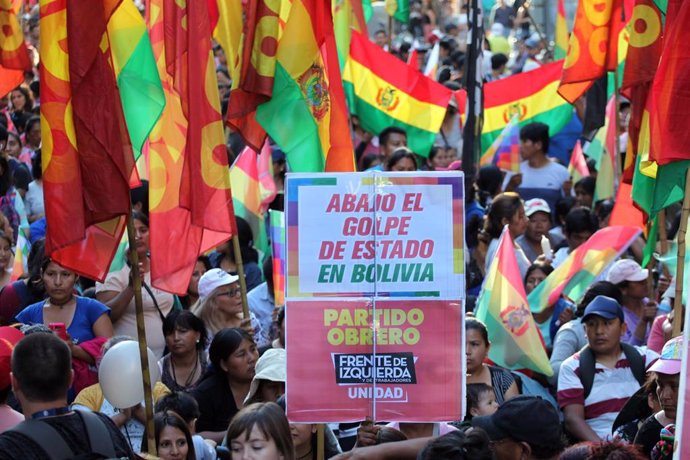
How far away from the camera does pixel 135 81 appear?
7.87 m

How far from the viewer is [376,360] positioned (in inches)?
249

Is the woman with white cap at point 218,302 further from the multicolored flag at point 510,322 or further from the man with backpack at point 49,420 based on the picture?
the man with backpack at point 49,420

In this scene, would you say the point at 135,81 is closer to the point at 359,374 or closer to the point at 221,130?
the point at 221,130

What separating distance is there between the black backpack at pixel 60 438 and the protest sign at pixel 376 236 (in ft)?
4.90

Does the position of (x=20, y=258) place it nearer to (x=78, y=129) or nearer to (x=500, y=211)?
(x=78, y=129)

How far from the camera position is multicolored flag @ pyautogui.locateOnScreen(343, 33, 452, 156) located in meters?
13.8

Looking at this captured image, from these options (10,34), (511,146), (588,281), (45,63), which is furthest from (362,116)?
(45,63)

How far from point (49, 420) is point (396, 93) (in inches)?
367

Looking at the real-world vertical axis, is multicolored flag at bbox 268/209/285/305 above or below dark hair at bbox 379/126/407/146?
below

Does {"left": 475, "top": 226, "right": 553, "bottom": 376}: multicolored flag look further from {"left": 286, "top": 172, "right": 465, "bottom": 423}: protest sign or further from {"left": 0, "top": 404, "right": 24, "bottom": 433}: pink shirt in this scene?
{"left": 0, "top": 404, "right": 24, "bottom": 433}: pink shirt

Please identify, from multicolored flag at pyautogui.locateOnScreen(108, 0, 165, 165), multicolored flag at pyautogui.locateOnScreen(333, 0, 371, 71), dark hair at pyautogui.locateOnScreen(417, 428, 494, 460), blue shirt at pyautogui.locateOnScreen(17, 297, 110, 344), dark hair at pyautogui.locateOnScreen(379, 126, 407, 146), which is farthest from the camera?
dark hair at pyautogui.locateOnScreen(379, 126, 407, 146)

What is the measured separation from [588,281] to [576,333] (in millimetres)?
852

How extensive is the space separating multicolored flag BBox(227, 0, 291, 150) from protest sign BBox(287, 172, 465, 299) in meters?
2.43

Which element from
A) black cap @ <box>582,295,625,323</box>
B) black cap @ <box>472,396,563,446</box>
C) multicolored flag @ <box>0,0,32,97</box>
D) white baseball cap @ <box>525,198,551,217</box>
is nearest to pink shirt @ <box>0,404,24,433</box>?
black cap @ <box>472,396,563,446</box>
